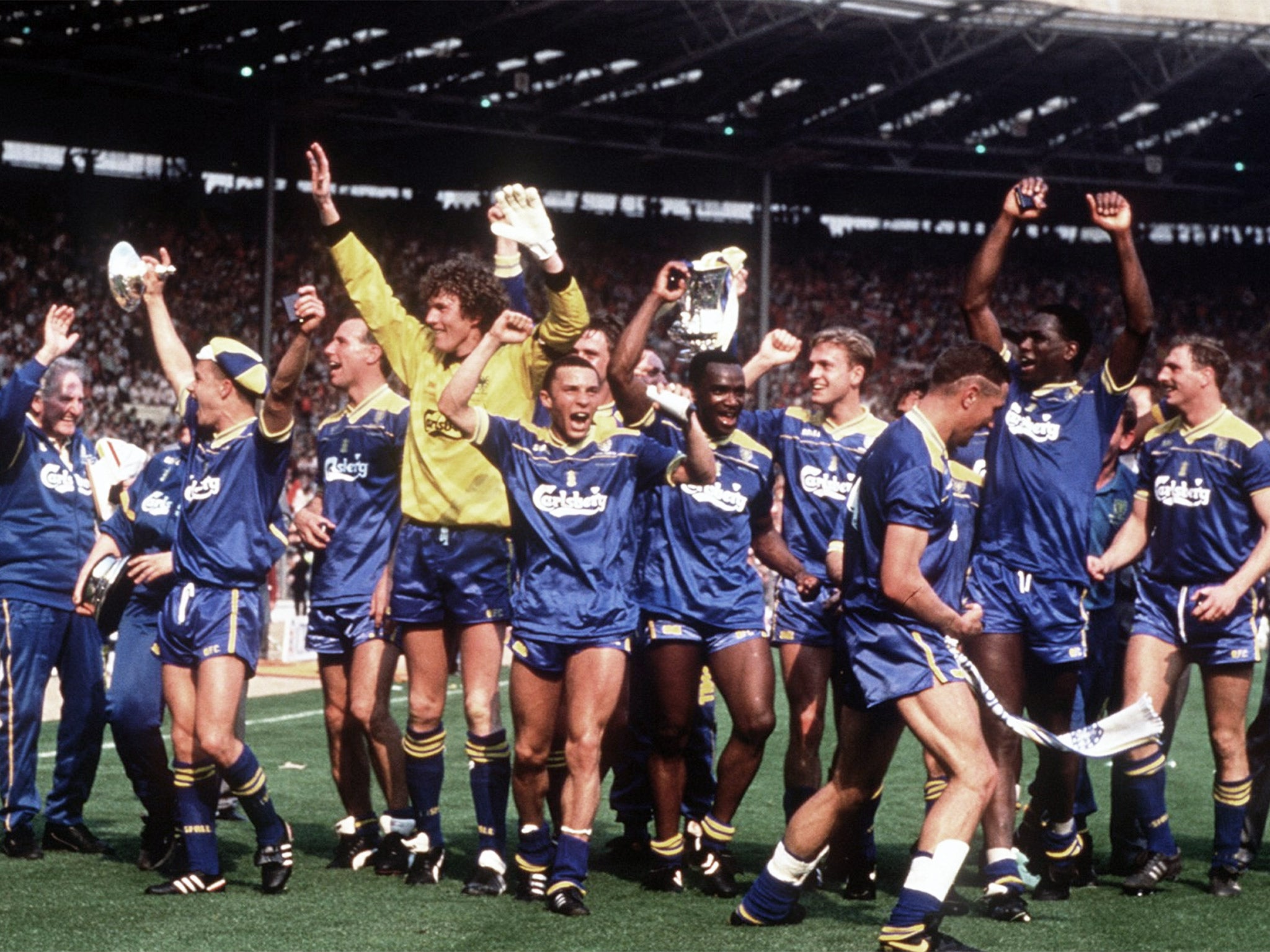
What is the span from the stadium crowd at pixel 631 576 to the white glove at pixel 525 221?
3 centimetres

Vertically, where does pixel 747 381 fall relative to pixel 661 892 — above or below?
above

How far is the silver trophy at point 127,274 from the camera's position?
6.96 metres

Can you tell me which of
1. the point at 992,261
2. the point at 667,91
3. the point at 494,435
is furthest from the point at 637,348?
the point at 667,91

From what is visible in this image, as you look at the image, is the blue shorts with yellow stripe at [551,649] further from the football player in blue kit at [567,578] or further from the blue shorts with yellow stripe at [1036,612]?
the blue shorts with yellow stripe at [1036,612]

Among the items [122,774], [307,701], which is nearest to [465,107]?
[307,701]

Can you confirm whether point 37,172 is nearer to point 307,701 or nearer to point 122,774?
point 307,701

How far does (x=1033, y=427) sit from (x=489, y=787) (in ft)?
8.10

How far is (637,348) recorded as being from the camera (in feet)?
20.4

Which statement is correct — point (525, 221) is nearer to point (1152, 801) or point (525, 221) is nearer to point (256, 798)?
point (256, 798)

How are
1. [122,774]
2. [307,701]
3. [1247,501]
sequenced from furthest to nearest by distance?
1. [307,701]
2. [122,774]
3. [1247,501]

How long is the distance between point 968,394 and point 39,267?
2128 cm

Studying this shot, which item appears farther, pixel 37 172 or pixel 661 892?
pixel 37 172

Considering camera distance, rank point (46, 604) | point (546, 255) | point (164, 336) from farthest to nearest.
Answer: point (46, 604), point (164, 336), point (546, 255)

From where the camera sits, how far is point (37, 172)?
84.1 feet
